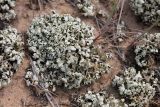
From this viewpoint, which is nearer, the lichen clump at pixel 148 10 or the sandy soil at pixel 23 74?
the sandy soil at pixel 23 74

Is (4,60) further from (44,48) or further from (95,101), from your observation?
(95,101)

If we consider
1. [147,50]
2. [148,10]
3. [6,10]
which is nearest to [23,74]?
[6,10]

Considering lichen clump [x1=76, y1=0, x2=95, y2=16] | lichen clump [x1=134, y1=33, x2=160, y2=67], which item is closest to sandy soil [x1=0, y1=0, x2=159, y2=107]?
lichen clump [x1=76, y1=0, x2=95, y2=16]

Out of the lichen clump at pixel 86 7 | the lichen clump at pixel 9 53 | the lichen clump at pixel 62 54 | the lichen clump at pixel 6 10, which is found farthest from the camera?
the lichen clump at pixel 86 7

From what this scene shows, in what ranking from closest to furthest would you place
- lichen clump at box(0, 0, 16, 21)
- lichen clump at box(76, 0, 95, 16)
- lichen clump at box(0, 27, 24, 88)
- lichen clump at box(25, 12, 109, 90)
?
lichen clump at box(0, 27, 24, 88), lichen clump at box(25, 12, 109, 90), lichen clump at box(0, 0, 16, 21), lichen clump at box(76, 0, 95, 16)

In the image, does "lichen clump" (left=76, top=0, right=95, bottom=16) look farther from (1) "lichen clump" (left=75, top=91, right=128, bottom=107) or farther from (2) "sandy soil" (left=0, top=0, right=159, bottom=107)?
(1) "lichen clump" (left=75, top=91, right=128, bottom=107)

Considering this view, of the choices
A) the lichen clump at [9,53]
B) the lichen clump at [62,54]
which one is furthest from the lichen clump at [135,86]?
the lichen clump at [9,53]

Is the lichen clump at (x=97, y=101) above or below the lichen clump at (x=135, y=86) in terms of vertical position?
below

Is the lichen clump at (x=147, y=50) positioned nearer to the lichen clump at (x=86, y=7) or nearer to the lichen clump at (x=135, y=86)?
the lichen clump at (x=135, y=86)
